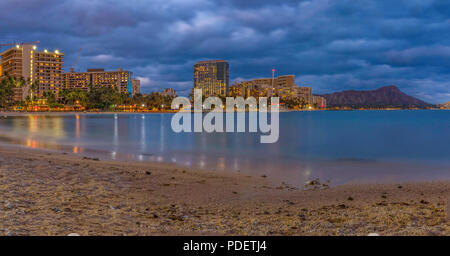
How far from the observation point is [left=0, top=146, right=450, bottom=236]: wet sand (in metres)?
6.74

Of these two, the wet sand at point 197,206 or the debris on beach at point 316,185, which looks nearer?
the wet sand at point 197,206

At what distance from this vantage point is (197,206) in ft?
30.5

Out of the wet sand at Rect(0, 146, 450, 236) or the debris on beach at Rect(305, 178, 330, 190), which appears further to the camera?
the debris on beach at Rect(305, 178, 330, 190)

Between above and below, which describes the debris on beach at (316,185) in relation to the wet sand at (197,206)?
below

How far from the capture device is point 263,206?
9594 mm

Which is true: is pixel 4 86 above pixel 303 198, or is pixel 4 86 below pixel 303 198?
above

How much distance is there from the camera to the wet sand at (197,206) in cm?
674

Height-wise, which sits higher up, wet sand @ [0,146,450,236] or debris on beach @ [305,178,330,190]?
wet sand @ [0,146,450,236]

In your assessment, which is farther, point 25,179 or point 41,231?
point 25,179

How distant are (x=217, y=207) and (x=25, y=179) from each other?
6889 millimetres

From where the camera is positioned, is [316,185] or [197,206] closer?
[197,206]

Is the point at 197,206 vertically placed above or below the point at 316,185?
above
